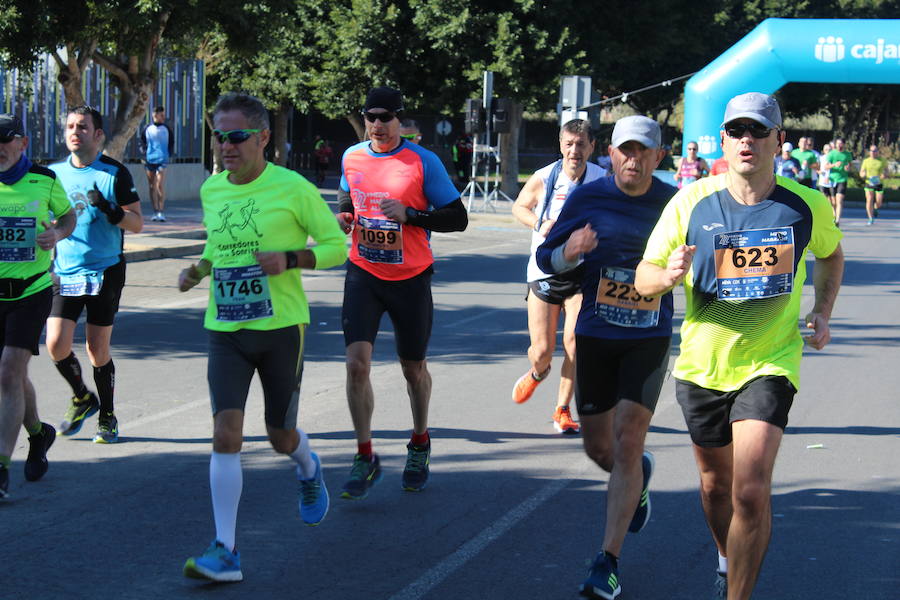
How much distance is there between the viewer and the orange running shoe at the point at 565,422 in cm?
762

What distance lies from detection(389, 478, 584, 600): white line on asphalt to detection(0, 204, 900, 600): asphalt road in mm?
12

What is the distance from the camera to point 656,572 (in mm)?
5023

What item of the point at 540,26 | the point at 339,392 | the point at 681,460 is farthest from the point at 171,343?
the point at 540,26

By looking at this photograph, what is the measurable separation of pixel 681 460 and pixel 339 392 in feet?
8.74

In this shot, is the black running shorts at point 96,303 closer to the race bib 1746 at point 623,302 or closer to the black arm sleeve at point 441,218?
the black arm sleeve at point 441,218

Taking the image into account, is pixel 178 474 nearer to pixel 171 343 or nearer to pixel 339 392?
pixel 339 392

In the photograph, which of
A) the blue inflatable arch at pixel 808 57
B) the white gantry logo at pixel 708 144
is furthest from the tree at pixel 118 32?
the blue inflatable arch at pixel 808 57

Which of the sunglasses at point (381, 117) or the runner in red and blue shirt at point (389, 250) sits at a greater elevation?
the sunglasses at point (381, 117)

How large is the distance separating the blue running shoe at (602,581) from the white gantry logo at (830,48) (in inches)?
908

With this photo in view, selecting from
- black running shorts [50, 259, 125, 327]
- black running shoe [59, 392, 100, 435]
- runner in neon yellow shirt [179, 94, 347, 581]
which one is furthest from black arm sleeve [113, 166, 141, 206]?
runner in neon yellow shirt [179, 94, 347, 581]

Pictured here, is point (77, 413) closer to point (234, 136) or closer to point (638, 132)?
point (234, 136)

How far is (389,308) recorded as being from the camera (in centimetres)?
621

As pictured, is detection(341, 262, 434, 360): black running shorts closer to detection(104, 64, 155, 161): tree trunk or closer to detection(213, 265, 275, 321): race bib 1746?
detection(213, 265, 275, 321): race bib 1746

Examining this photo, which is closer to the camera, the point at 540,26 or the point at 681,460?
the point at 681,460
